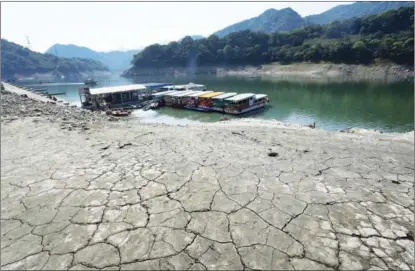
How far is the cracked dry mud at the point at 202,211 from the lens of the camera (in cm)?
349

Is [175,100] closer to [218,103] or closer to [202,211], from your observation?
[218,103]

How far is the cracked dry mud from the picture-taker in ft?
11.5

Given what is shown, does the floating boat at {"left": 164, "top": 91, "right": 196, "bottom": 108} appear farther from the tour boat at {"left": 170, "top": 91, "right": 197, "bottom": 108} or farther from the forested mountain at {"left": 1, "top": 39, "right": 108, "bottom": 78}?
the forested mountain at {"left": 1, "top": 39, "right": 108, "bottom": 78}

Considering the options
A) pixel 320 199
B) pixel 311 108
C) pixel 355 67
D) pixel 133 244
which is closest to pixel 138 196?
pixel 133 244

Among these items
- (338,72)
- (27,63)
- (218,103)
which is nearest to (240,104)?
(218,103)

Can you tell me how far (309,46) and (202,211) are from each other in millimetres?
87657

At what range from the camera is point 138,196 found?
490 centimetres

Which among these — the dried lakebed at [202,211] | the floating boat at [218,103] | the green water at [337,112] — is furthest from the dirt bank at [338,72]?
the dried lakebed at [202,211]

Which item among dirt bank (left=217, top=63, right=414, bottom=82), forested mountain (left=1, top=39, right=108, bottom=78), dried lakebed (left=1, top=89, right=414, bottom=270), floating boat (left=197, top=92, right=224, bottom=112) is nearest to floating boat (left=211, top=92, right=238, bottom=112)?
floating boat (left=197, top=92, right=224, bottom=112)

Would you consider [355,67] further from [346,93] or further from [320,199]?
[320,199]

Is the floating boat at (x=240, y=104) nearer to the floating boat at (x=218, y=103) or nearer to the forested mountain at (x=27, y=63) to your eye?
the floating boat at (x=218, y=103)

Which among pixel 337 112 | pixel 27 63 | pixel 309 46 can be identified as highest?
pixel 27 63

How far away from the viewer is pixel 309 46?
7969 cm

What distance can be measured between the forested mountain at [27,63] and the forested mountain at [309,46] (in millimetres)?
48065
